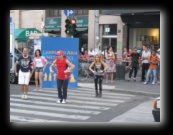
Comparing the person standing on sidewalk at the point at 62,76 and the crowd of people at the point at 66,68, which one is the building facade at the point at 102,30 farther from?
the person standing on sidewalk at the point at 62,76

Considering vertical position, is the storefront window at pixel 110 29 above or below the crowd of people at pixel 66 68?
above

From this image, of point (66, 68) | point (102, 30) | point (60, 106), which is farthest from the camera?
point (102, 30)

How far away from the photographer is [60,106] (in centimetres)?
1227

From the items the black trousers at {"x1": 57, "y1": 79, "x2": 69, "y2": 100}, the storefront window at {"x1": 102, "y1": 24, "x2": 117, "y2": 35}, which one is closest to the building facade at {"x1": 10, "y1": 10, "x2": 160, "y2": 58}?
the storefront window at {"x1": 102, "y1": 24, "x2": 117, "y2": 35}

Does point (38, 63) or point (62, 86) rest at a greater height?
point (38, 63)

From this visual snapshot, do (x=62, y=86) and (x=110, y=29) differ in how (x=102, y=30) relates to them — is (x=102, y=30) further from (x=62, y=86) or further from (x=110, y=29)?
(x=62, y=86)

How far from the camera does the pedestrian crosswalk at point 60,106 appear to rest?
33.9 ft

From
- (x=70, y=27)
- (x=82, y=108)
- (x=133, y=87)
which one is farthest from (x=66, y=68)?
(x=70, y=27)

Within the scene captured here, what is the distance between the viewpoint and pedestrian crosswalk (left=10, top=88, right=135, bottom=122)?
33.9ft

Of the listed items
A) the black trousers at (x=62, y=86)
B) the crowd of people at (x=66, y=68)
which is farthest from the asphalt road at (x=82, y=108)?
the crowd of people at (x=66, y=68)

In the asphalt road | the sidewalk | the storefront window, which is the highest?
the storefront window

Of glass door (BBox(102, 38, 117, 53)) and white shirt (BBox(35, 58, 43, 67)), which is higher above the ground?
glass door (BBox(102, 38, 117, 53))

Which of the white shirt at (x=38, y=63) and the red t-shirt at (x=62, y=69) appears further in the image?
the white shirt at (x=38, y=63)

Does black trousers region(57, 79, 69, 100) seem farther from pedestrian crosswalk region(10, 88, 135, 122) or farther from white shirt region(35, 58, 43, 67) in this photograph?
white shirt region(35, 58, 43, 67)
